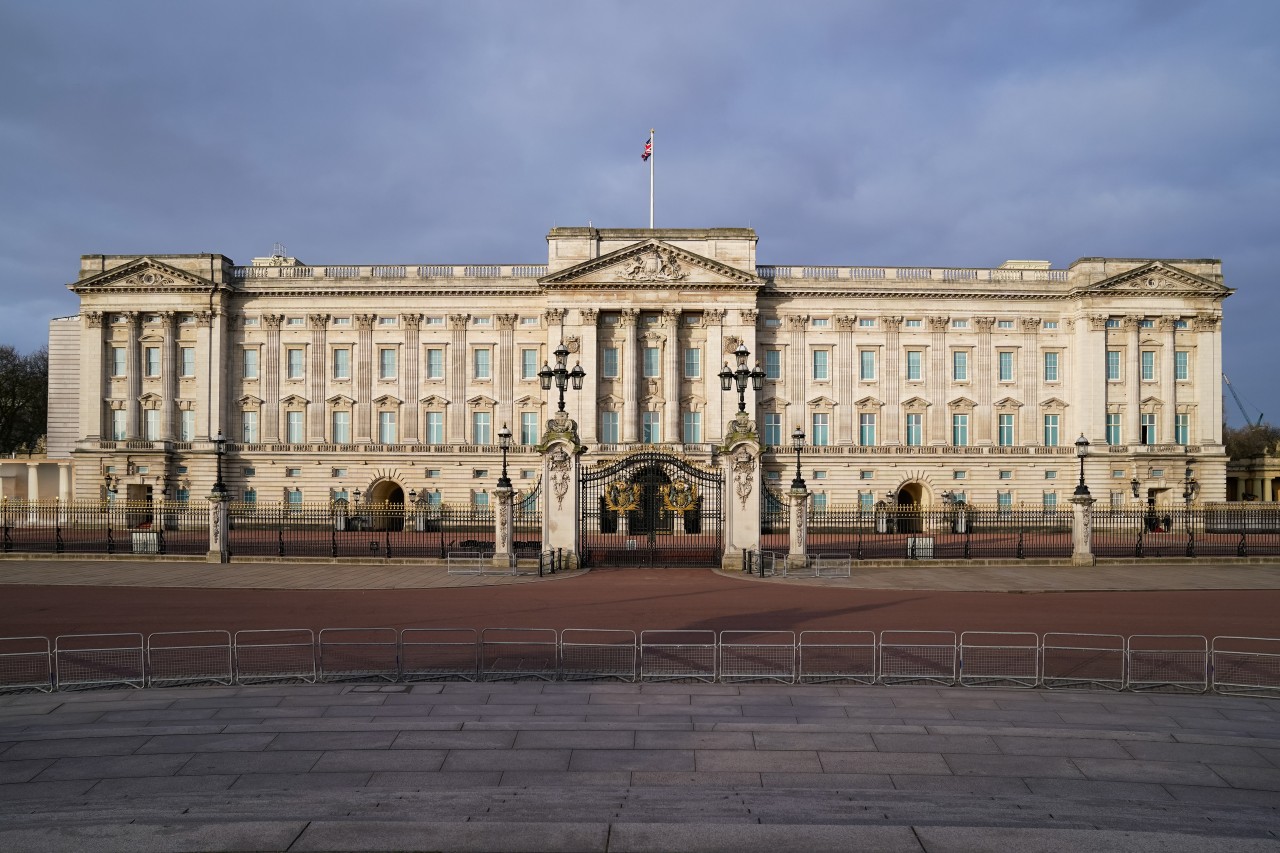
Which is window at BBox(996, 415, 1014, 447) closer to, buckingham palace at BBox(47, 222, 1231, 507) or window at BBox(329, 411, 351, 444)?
buckingham palace at BBox(47, 222, 1231, 507)

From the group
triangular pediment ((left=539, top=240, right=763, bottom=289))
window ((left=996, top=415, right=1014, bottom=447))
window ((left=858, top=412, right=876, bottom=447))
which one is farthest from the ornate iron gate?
window ((left=996, top=415, right=1014, bottom=447))

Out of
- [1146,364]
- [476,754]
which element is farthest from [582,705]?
[1146,364]

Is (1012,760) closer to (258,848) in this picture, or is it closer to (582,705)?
(582,705)

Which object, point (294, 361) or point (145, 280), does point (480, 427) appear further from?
point (145, 280)

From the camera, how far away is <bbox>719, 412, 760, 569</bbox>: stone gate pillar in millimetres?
28547

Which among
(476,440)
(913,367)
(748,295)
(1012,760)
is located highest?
(748,295)

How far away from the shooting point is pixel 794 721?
1080 centimetres

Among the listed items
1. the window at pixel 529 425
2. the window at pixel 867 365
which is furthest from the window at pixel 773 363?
the window at pixel 529 425

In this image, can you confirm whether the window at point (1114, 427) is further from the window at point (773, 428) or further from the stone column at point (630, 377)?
the stone column at point (630, 377)

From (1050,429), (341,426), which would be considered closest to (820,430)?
(1050,429)

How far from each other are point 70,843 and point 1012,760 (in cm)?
981

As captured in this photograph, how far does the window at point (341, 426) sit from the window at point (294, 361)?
387cm

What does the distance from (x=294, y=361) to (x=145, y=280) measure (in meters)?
10.9

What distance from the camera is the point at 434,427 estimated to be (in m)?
54.9
